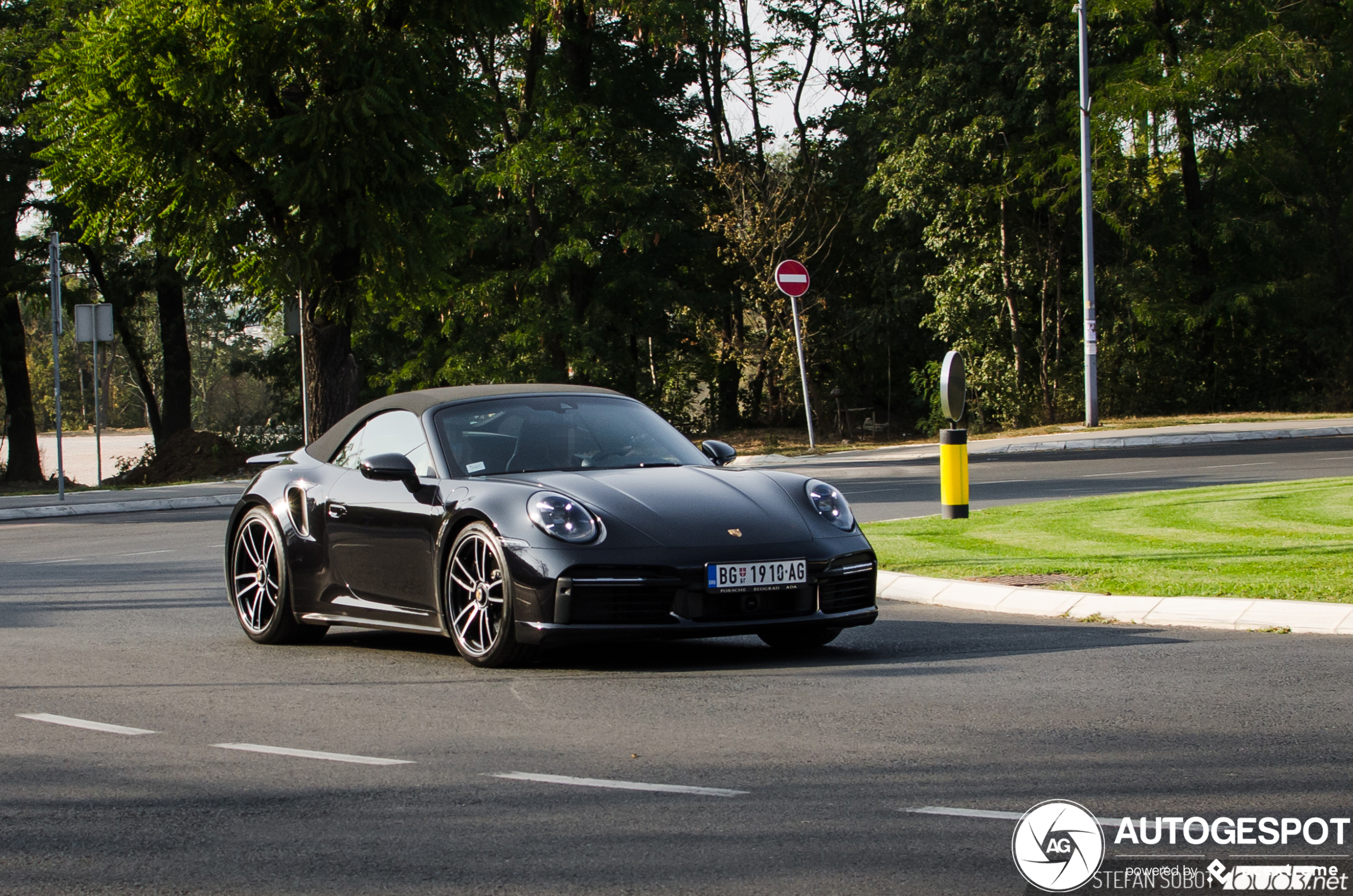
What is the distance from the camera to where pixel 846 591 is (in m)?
7.75

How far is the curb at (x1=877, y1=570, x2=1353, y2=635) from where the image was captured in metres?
8.34

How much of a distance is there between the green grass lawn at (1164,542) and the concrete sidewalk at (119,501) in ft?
42.9

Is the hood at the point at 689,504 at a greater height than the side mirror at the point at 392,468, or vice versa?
the side mirror at the point at 392,468

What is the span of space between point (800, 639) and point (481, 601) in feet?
6.02

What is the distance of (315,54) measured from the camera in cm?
2433

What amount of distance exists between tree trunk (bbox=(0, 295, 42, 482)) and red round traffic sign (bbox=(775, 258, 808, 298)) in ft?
76.2

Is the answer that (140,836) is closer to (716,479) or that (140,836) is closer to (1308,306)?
(716,479)

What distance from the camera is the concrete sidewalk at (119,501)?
2244cm

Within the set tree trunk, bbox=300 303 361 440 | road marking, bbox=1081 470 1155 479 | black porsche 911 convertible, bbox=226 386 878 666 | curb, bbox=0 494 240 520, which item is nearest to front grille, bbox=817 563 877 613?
black porsche 911 convertible, bbox=226 386 878 666

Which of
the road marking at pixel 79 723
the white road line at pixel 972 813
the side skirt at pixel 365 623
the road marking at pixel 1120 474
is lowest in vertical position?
the road marking at pixel 1120 474

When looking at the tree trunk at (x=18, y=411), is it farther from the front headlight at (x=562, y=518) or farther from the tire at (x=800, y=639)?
the front headlight at (x=562, y=518)

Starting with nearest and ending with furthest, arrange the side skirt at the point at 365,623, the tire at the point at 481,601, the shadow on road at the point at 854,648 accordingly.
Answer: the tire at the point at 481,601 → the shadow on road at the point at 854,648 → the side skirt at the point at 365,623

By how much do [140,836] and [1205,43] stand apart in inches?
1511

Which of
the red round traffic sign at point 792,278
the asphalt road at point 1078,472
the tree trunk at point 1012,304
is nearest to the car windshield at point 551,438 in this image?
the asphalt road at point 1078,472
